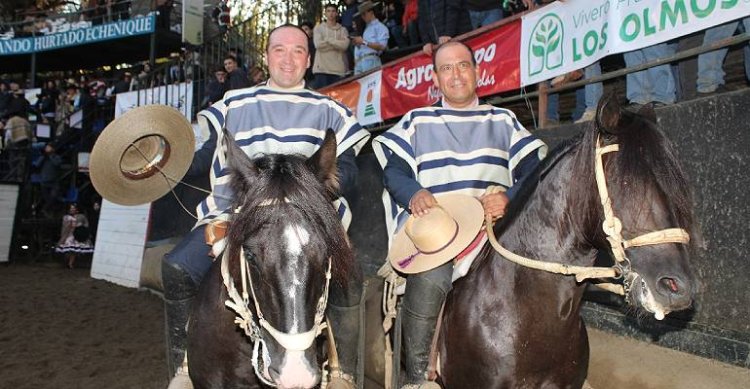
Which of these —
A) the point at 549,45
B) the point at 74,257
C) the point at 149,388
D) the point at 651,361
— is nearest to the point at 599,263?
the point at 651,361

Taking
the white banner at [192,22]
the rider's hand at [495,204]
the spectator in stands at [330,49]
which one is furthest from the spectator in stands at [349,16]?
the rider's hand at [495,204]

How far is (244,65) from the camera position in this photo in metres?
15.0

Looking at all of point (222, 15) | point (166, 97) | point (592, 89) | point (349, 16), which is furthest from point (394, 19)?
point (222, 15)

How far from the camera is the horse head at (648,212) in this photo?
91.8 inches

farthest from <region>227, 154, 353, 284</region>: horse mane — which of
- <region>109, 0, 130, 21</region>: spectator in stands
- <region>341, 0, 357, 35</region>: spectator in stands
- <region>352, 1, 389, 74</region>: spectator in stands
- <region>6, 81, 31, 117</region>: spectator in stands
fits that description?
<region>109, 0, 130, 21</region>: spectator in stands

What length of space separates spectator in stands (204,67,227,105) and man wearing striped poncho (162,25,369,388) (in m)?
10.1

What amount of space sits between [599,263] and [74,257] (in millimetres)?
14931

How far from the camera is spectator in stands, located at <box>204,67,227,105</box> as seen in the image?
1344 centimetres

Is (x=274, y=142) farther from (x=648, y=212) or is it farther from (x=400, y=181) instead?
(x=648, y=212)

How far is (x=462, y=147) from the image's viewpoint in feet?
12.2

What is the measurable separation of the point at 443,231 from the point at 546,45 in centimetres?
367

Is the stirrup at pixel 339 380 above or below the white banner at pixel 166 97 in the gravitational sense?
below

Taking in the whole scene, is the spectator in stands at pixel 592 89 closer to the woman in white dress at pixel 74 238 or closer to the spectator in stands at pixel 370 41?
the spectator in stands at pixel 370 41

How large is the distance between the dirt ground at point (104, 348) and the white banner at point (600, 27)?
7.92 ft
